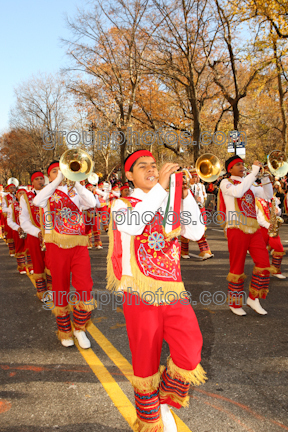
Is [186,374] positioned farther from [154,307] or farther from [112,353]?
[112,353]

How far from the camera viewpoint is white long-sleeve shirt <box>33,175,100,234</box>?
3945 millimetres

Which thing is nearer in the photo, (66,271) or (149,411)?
(149,411)

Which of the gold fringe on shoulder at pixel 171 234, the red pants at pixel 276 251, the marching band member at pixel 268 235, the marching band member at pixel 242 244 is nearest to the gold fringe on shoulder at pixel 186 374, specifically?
the gold fringe on shoulder at pixel 171 234

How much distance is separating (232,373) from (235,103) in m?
14.2

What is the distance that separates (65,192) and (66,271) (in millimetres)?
949

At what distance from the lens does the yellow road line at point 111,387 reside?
2770mm

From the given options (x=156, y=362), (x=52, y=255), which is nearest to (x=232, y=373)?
(x=156, y=362)

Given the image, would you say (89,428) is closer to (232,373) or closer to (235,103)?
(232,373)

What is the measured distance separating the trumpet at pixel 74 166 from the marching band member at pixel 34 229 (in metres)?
1.45

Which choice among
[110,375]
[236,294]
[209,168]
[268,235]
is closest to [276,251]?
[268,235]

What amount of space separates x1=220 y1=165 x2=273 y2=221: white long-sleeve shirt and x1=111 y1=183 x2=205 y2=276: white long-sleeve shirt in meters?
2.10

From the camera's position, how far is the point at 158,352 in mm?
2346

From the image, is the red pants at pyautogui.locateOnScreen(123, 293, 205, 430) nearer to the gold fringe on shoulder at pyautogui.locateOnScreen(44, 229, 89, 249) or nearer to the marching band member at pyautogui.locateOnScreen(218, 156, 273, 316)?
the gold fringe on shoulder at pyautogui.locateOnScreen(44, 229, 89, 249)

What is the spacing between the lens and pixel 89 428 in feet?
8.48
